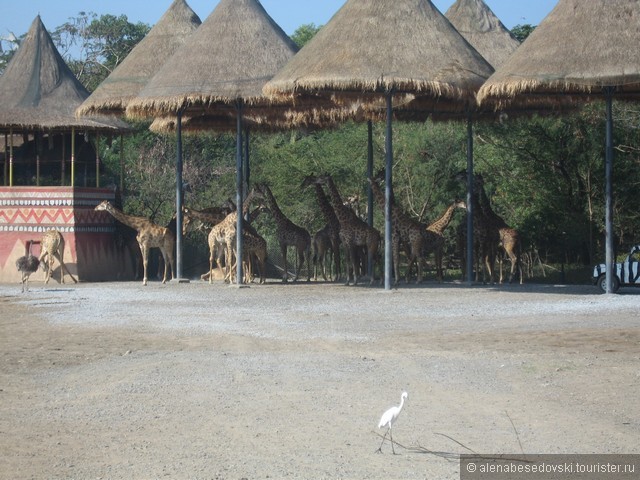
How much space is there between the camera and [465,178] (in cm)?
2167

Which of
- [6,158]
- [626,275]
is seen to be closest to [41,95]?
[6,158]

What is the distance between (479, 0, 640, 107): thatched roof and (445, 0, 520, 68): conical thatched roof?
5.25 metres

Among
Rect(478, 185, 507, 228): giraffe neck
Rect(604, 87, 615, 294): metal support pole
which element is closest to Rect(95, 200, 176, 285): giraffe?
Rect(478, 185, 507, 228): giraffe neck

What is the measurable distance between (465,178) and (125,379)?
12.4 m

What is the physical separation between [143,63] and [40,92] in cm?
227

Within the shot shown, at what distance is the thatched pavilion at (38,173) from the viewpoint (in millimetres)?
23172

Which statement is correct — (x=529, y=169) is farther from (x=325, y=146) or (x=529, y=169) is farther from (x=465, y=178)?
(x=325, y=146)

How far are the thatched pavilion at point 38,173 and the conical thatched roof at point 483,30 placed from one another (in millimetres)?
7462

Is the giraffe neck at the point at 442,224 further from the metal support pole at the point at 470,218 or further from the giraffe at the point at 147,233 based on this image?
the giraffe at the point at 147,233

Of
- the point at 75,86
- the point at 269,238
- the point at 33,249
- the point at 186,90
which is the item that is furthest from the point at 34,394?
the point at 269,238

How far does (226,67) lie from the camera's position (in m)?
20.4

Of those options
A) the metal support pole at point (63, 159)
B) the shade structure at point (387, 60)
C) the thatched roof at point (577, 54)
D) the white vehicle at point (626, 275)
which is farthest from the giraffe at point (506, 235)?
the metal support pole at point (63, 159)

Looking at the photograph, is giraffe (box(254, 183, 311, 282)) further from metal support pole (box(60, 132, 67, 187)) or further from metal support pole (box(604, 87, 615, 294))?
metal support pole (box(604, 87, 615, 294))

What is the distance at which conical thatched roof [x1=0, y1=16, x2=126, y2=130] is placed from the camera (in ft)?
76.2
